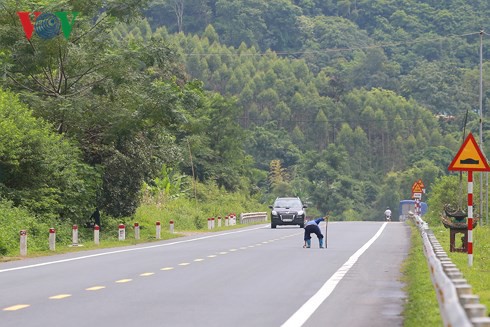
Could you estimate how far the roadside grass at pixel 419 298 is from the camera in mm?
12391

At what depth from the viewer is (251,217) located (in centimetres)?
6806

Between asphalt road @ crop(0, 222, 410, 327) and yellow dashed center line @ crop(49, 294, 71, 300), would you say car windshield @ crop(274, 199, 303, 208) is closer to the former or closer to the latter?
asphalt road @ crop(0, 222, 410, 327)

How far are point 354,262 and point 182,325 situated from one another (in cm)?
1270

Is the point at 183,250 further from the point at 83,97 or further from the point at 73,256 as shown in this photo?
the point at 83,97

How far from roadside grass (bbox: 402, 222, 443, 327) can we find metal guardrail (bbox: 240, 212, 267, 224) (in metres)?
→ 41.7

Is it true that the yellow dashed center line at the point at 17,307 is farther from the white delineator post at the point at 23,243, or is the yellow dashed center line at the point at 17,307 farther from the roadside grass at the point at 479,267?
the white delineator post at the point at 23,243

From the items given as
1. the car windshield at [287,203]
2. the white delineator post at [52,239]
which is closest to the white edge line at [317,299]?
the white delineator post at [52,239]

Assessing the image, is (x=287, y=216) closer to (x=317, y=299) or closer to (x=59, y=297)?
(x=317, y=299)

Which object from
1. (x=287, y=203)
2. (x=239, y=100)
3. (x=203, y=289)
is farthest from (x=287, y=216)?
(x=239, y=100)

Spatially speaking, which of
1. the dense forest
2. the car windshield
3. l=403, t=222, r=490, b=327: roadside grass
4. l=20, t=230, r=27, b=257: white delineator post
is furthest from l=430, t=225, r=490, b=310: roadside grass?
the car windshield

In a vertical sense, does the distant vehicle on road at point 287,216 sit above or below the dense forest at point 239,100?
below

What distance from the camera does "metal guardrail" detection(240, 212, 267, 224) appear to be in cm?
6500

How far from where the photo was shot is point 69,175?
34.4 m

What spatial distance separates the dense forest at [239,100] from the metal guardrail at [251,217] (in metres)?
4.62
